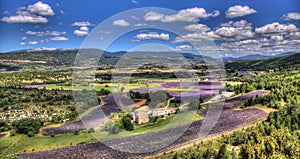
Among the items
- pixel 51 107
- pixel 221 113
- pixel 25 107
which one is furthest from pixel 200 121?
pixel 25 107

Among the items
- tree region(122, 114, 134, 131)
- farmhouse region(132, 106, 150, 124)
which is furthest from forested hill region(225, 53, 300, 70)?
tree region(122, 114, 134, 131)

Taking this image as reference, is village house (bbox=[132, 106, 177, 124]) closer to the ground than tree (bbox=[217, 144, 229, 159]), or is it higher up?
higher up

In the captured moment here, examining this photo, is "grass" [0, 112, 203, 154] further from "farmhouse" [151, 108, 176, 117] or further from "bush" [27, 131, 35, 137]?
"farmhouse" [151, 108, 176, 117]

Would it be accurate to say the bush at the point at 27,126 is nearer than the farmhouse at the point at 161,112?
Yes

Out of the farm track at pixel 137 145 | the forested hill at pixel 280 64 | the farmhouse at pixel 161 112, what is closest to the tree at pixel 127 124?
the farm track at pixel 137 145

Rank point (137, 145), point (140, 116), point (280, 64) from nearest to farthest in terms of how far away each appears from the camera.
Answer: point (137, 145) → point (140, 116) → point (280, 64)

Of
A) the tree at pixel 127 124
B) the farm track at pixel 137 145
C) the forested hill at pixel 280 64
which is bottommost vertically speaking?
the farm track at pixel 137 145

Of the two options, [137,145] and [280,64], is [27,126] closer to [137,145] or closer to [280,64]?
[137,145]

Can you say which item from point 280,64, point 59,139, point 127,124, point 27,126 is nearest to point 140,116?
point 127,124

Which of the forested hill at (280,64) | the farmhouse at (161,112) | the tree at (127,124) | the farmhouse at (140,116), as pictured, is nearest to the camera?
the tree at (127,124)

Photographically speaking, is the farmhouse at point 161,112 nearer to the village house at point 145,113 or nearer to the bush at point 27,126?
the village house at point 145,113

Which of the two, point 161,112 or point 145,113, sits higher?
point 145,113
